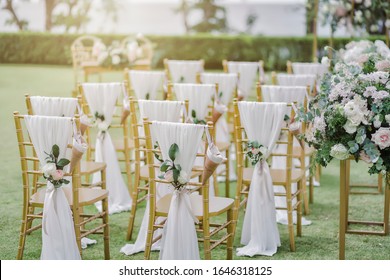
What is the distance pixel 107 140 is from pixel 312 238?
1.83 meters

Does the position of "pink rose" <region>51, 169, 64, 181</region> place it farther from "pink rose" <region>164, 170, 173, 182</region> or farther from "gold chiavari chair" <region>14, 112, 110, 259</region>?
"pink rose" <region>164, 170, 173, 182</region>

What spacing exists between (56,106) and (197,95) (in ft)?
4.45

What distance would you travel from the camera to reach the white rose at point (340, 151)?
4074mm

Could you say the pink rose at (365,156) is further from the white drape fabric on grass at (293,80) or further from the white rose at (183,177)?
the white drape fabric on grass at (293,80)

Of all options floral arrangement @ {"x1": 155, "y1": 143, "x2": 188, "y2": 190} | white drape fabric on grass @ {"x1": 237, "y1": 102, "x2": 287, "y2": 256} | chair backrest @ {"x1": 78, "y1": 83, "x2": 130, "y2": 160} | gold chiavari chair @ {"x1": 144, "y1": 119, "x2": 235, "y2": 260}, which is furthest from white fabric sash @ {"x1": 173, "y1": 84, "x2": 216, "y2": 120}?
floral arrangement @ {"x1": 155, "y1": 143, "x2": 188, "y2": 190}

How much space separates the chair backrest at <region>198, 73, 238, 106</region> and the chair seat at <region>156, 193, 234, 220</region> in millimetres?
2356

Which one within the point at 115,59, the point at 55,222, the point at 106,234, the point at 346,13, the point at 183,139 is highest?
the point at 346,13

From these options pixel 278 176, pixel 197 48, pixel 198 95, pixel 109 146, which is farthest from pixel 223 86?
pixel 197 48

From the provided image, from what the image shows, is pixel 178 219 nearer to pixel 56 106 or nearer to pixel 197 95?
pixel 56 106

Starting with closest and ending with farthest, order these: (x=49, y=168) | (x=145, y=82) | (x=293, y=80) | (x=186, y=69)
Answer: (x=49, y=168) < (x=293, y=80) < (x=145, y=82) < (x=186, y=69)

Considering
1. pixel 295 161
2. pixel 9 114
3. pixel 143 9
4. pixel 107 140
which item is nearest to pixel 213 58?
pixel 9 114

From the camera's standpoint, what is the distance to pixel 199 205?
438cm

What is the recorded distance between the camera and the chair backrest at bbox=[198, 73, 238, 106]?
22.3ft

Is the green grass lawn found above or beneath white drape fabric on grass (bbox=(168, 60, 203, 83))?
beneath
